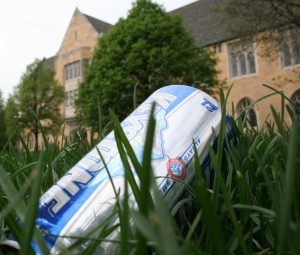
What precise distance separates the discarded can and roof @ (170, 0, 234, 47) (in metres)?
15.7

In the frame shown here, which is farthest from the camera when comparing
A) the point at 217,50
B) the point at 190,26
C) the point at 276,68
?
the point at 190,26

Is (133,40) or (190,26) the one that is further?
(190,26)

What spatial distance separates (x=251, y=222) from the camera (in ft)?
1.37

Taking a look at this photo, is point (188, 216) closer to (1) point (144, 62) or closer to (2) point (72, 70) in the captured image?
(1) point (144, 62)

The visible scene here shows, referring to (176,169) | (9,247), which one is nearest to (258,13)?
(176,169)

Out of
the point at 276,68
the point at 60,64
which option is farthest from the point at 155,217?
the point at 60,64

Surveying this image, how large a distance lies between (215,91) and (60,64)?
13.7 meters

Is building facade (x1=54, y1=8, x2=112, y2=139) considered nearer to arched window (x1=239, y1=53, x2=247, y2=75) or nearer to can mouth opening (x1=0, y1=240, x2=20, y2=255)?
arched window (x1=239, y1=53, x2=247, y2=75)

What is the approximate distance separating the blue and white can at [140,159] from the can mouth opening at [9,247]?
0.12ft

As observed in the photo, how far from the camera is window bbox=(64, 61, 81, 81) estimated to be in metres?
21.1

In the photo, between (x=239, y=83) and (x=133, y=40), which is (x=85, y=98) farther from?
(x=239, y=83)

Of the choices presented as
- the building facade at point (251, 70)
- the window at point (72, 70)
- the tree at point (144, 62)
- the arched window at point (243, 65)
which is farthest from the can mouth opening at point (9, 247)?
the window at point (72, 70)

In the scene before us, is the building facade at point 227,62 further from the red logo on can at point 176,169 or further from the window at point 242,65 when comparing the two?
the red logo on can at point 176,169

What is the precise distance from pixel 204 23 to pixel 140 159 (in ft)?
61.5
